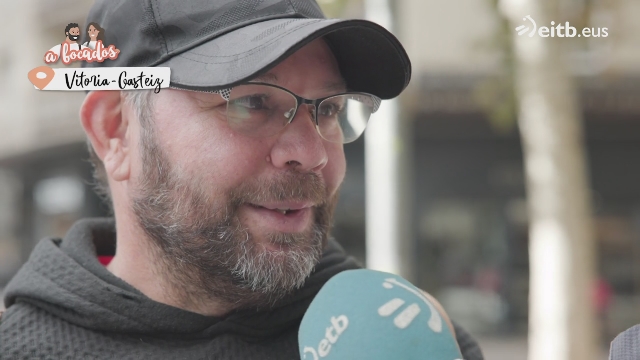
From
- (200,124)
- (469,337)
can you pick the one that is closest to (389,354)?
(200,124)

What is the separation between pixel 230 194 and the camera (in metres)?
1.60

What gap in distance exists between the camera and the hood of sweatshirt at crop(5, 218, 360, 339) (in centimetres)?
163

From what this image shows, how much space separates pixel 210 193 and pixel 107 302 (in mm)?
320

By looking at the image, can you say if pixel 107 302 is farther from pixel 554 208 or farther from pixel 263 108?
pixel 554 208

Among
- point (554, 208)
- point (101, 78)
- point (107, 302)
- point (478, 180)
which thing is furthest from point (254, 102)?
point (478, 180)

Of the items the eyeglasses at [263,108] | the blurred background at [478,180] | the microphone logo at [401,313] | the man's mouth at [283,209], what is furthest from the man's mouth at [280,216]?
the blurred background at [478,180]

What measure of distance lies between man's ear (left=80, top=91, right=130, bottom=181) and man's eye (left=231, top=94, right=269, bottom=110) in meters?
0.32

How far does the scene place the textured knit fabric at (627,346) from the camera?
130cm

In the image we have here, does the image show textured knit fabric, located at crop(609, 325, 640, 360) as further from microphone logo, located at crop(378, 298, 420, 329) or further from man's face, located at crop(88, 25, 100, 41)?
man's face, located at crop(88, 25, 100, 41)

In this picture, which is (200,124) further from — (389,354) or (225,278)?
(389,354)

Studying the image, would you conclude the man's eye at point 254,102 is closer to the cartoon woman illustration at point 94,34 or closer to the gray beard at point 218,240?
the gray beard at point 218,240

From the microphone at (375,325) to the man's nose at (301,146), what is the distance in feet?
1.24

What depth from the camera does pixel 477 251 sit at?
1175cm

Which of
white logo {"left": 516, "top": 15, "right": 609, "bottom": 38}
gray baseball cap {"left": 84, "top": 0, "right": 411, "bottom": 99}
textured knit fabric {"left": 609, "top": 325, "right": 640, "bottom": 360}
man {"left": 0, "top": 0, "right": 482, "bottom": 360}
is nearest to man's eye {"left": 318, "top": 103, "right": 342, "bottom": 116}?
man {"left": 0, "top": 0, "right": 482, "bottom": 360}
